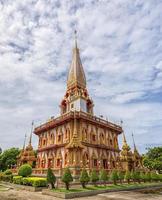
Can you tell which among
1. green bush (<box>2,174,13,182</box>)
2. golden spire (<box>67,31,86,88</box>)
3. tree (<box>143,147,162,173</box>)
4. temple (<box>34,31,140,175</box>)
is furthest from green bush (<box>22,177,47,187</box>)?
tree (<box>143,147,162,173</box>)

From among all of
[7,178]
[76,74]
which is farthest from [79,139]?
[76,74]

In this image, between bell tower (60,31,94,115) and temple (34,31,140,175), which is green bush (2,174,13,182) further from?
bell tower (60,31,94,115)

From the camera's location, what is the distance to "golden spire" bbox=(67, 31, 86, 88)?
132 ft

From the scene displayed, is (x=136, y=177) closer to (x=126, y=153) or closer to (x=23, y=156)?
(x=126, y=153)

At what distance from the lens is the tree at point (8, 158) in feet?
171

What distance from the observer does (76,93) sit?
125 feet

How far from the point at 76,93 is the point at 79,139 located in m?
12.3

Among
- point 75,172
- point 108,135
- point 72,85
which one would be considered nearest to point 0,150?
point 72,85

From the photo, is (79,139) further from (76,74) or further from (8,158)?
(8,158)

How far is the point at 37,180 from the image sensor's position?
1841 centimetres

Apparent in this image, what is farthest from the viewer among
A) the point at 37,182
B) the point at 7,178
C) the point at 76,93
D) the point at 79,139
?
the point at 76,93

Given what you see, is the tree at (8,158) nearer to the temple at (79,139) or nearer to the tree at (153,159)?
the temple at (79,139)

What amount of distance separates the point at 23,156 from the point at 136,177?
22.5 meters

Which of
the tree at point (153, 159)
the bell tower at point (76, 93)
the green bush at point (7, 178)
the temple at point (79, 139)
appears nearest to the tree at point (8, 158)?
the temple at point (79, 139)
